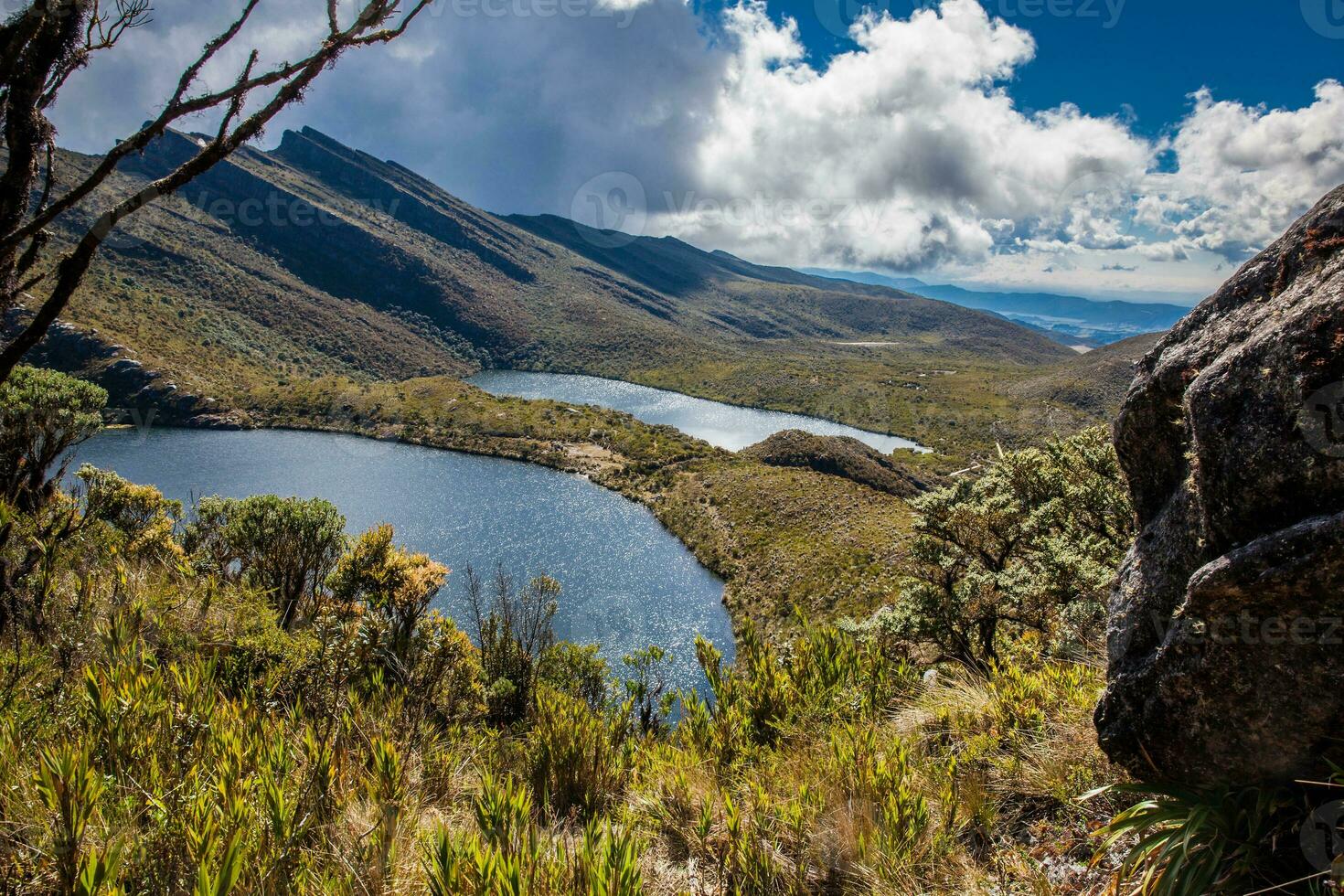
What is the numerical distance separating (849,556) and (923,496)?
40.6 metres

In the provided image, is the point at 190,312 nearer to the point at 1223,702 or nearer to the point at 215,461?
the point at 215,461

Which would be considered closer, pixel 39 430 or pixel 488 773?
pixel 488 773

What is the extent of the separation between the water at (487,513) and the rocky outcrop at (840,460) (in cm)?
2501

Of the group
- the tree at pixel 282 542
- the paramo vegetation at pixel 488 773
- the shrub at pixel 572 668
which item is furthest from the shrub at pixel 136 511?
the paramo vegetation at pixel 488 773

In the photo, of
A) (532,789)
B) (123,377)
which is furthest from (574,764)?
(123,377)

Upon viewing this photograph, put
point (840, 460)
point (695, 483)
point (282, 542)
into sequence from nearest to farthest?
point (282, 542)
point (840, 460)
point (695, 483)

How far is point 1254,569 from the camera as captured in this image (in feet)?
8.63

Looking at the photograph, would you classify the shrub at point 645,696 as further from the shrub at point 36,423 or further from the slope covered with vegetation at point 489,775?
the shrub at point 36,423

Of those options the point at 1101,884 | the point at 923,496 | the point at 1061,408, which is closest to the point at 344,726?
the point at 1101,884

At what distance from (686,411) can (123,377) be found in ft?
379

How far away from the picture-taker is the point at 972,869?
314cm

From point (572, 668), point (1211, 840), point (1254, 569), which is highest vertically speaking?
point (1254, 569)

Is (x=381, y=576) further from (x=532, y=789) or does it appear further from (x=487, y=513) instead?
(x=487, y=513)

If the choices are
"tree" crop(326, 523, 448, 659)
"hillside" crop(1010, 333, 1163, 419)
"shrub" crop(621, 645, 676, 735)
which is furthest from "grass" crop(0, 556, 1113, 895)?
"hillside" crop(1010, 333, 1163, 419)
